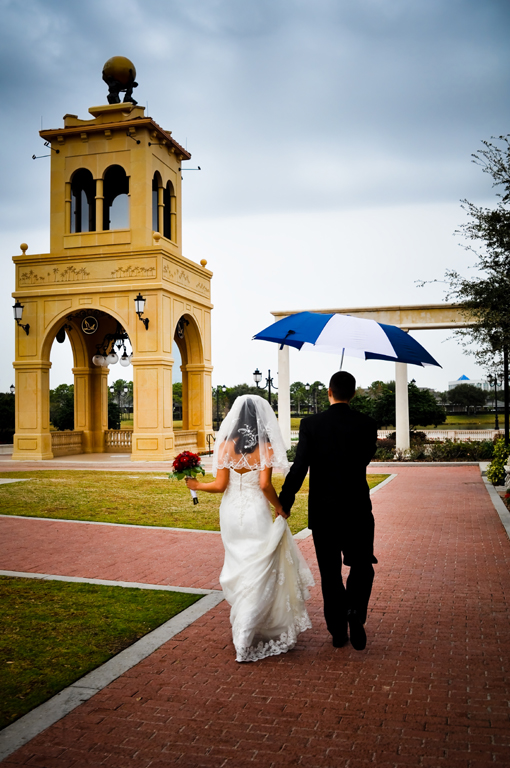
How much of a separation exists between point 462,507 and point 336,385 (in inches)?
322

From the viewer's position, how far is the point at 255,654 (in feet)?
16.2

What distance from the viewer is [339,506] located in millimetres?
5027

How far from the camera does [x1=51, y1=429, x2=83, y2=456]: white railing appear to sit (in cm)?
2617

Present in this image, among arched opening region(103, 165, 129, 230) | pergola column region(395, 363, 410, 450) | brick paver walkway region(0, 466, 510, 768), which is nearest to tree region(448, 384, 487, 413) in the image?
pergola column region(395, 363, 410, 450)

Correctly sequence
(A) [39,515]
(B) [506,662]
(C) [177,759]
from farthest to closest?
(A) [39,515] → (B) [506,662] → (C) [177,759]

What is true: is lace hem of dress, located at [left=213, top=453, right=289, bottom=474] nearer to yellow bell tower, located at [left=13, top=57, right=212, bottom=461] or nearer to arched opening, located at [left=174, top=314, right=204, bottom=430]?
yellow bell tower, located at [left=13, top=57, right=212, bottom=461]

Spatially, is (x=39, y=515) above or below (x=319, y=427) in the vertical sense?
below

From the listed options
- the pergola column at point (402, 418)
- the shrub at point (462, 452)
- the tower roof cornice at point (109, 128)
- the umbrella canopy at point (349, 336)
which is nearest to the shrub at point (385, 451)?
the pergola column at point (402, 418)

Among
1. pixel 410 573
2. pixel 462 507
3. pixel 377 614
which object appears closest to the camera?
pixel 377 614

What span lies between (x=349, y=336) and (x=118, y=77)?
80.9ft

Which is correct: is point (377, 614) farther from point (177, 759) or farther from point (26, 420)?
point (26, 420)

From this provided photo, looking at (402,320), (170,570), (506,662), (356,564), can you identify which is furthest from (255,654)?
(402,320)

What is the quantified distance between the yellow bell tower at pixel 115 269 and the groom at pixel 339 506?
61.1 feet

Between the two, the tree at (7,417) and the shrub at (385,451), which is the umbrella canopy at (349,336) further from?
the tree at (7,417)
